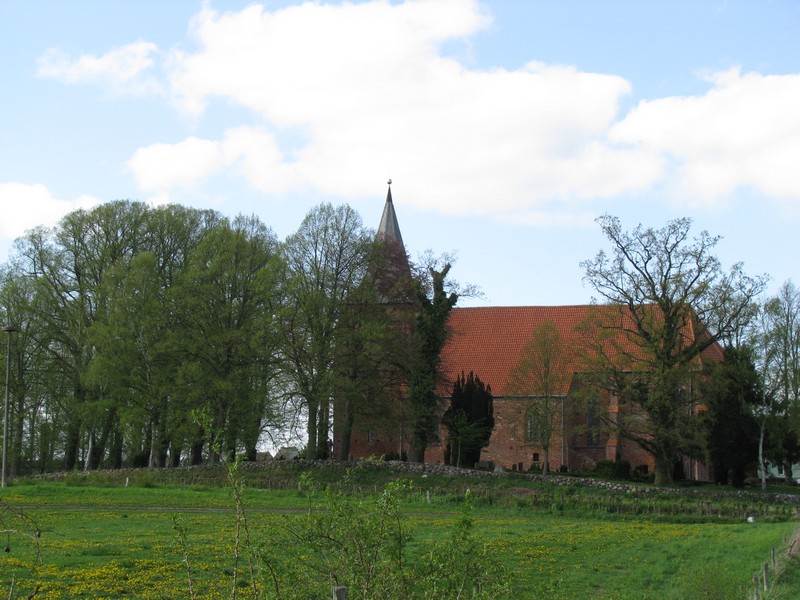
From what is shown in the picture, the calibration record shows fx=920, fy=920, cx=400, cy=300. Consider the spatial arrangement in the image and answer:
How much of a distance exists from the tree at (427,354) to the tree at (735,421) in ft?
47.7

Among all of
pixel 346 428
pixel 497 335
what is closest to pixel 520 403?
pixel 346 428

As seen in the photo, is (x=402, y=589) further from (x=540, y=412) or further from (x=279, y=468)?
(x=540, y=412)

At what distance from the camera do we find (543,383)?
48.8 meters

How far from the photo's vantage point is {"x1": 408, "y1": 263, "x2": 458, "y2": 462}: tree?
44.8m

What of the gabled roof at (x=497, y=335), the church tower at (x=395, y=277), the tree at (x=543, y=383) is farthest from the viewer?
the gabled roof at (x=497, y=335)

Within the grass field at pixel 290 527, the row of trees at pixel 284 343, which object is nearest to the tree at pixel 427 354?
the row of trees at pixel 284 343

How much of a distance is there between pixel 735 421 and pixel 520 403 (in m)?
11.4

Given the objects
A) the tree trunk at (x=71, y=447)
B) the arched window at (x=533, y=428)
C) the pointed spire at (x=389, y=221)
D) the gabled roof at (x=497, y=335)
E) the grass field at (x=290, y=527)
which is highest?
the pointed spire at (x=389, y=221)

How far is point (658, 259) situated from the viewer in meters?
43.8

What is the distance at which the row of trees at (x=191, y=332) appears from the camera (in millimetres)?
42781

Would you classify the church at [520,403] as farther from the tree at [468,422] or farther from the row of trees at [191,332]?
the row of trees at [191,332]

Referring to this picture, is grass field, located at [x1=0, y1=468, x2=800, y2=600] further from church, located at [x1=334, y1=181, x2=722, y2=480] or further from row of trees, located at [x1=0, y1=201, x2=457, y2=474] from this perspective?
church, located at [x1=334, y1=181, x2=722, y2=480]

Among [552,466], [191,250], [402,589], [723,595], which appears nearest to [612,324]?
[552,466]

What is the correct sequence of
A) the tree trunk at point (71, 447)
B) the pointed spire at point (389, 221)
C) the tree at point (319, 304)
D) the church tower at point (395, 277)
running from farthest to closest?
the pointed spire at point (389, 221) → the tree trunk at point (71, 447) → the church tower at point (395, 277) → the tree at point (319, 304)
